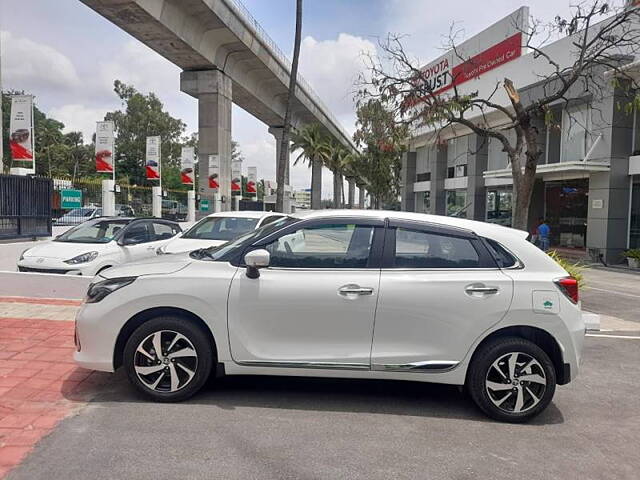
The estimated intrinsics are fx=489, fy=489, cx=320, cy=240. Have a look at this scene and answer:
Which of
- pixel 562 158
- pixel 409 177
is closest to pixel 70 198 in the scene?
pixel 562 158

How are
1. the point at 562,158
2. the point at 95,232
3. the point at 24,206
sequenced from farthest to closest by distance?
the point at 562,158 < the point at 24,206 < the point at 95,232

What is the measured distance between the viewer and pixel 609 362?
5.87 meters

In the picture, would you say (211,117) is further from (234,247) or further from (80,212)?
(234,247)

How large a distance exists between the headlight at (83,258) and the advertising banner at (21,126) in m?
5.98

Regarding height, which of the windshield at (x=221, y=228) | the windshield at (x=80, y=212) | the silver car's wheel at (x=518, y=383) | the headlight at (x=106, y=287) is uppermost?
the windshield at (x=80, y=212)

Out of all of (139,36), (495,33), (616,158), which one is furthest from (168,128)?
(616,158)

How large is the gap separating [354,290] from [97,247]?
6.65 metres

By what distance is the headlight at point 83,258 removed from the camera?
8.58 m

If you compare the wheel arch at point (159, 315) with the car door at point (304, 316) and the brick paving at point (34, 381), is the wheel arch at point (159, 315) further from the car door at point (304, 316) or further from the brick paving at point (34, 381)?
the brick paving at point (34, 381)

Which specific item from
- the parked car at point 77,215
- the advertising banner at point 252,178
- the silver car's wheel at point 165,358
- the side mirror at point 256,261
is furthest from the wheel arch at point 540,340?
the advertising banner at point 252,178

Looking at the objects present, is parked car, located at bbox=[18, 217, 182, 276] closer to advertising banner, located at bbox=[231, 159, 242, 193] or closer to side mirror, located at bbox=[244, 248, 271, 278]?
side mirror, located at bbox=[244, 248, 271, 278]

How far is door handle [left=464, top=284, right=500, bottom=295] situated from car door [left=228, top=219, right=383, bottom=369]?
753mm

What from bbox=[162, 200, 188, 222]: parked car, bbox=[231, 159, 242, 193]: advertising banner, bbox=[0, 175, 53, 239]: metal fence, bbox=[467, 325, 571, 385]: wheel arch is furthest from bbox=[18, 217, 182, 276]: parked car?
bbox=[231, 159, 242, 193]: advertising banner

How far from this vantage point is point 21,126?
1286 cm
